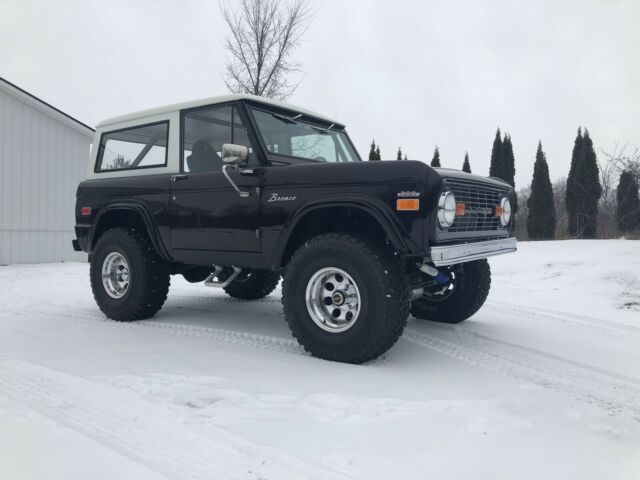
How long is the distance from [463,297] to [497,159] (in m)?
18.7

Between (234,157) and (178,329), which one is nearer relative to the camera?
(234,157)

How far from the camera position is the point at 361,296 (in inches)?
133

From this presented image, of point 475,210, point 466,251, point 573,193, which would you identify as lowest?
point 466,251

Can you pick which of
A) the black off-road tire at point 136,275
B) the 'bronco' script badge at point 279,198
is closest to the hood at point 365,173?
the 'bronco' script badge at point 279,198

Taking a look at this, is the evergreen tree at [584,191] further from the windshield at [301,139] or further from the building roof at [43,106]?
the building roof at [43,106]

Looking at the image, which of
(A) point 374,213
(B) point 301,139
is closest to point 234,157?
(B) point 301,139

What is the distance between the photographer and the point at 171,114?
4.77 meters

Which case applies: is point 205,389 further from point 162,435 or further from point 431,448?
point 431,448

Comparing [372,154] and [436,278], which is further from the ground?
[372,154]

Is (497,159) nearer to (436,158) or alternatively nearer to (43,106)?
(436,158)

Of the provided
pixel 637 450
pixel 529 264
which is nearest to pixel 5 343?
pixel 637 450

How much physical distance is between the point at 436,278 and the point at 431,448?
2.12 meters

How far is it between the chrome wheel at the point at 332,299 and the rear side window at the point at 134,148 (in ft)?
7.18

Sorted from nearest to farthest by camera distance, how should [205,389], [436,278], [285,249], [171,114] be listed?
[205,389] → [285,249] → [436,278] → [171,114]
